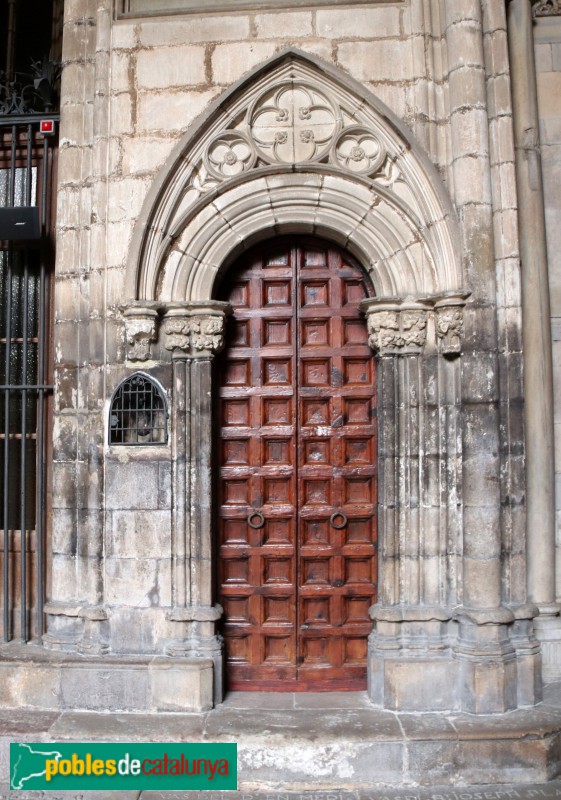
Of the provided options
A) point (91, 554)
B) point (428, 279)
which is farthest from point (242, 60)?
point (91, 554)

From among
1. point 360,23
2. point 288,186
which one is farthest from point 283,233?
point 360,23

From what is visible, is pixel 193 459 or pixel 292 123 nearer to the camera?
pixel 193 459

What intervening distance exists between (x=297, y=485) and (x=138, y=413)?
121cm

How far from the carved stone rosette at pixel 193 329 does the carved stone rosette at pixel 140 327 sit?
11 cm

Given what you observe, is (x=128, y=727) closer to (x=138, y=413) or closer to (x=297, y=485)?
(x=297, y=485)

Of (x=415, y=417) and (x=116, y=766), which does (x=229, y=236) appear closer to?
(x=415, y=417)

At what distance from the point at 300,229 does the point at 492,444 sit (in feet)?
6.47

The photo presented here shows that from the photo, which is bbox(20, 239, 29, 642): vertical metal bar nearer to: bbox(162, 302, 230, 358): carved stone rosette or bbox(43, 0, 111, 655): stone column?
bbox(43, 0, 111, 655): stone column

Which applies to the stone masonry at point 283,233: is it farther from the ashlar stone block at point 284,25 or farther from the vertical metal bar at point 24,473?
the vertical metal bar at point 24,473

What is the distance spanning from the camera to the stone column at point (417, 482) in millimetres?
4629

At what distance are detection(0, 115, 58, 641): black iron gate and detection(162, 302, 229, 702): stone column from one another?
1106 millimetres

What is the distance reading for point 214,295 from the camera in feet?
16.5

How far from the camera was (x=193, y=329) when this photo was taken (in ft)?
15.7

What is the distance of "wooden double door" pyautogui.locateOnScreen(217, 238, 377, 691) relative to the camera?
16.2 feet
